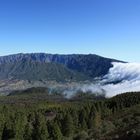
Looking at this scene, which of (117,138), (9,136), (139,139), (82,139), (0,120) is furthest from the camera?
(0,120)

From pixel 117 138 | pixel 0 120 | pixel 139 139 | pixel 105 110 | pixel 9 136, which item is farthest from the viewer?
pixel 105 110

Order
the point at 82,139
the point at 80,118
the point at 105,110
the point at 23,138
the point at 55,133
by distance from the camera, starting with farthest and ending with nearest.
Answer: the point at 105,110, the point at 80,118, the point at 23,138, the point at 55,133, the point at 82,139

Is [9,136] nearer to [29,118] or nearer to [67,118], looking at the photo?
[67,118]

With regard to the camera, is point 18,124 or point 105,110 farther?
point 105,110

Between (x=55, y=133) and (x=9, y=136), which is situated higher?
(x=55, y=133)

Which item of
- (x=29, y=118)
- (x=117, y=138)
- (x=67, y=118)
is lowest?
(x=29, y=118)

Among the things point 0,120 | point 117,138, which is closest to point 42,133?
point 0,120

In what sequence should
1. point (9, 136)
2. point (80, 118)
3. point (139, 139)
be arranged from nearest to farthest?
point (139, 139) → point (9, 136) → point (80, 118)

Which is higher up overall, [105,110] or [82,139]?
[82,139]

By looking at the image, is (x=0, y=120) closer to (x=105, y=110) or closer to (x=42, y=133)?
(x=42, y=133)

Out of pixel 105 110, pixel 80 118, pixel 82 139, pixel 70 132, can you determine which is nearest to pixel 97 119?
pixel 80 118
